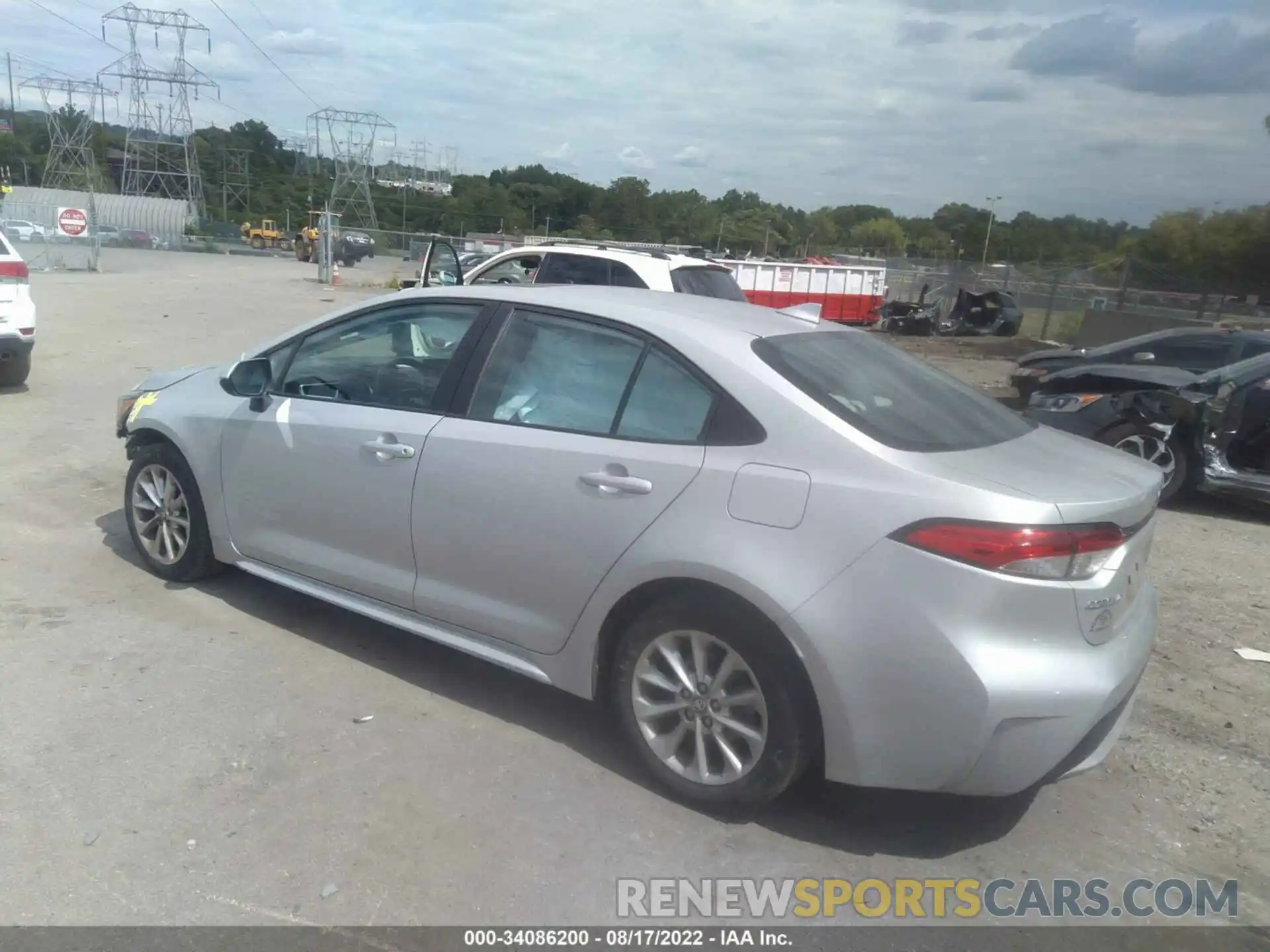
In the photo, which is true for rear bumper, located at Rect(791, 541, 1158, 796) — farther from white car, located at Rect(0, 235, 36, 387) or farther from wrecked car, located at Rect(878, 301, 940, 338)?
wrecked car, located at Rect(878, 301, 940, 338)

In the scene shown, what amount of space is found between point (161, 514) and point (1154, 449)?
7.40 meters

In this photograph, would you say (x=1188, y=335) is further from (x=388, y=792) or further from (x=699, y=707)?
(x=388, y=792)

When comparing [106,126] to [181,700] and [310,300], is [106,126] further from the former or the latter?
[181,700]

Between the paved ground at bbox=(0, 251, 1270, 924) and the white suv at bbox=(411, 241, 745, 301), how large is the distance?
6066mm

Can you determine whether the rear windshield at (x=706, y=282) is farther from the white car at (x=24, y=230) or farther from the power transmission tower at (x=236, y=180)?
the power transmission tower at (x=236, y=180)

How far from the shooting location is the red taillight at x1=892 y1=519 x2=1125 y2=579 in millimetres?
3107

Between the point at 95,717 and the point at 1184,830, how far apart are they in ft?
13.6

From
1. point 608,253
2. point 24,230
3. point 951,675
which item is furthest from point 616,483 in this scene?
point 24,230

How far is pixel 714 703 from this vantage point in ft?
11.7

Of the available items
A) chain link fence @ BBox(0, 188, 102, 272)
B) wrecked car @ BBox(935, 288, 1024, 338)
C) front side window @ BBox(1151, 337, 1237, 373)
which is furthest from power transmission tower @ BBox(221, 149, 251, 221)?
front side window @ BBox(1151, 337, 1237, 373)

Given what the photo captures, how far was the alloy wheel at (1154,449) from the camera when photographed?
8484mm

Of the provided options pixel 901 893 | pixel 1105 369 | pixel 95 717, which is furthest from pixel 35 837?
pixel 1105 369

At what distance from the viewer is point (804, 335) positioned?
4137 millimetres

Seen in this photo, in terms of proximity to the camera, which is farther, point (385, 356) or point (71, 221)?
point (71, 221)
